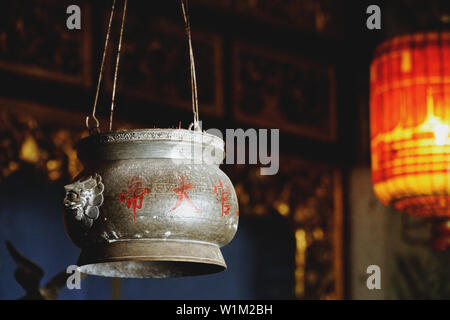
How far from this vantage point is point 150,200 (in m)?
2.07

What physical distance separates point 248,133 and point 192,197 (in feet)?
8.98

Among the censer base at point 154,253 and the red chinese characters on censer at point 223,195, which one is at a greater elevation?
the red chinese characters on censer at point 223,195

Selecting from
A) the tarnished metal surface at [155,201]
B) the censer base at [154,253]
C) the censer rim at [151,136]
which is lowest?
the censer base at [154,253]

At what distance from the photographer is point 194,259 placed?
6.81 ft

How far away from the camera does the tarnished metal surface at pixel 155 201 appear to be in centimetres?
207

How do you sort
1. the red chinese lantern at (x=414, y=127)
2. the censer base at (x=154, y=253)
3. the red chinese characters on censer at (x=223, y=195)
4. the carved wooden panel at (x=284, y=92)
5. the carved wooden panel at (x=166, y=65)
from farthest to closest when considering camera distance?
the carved wooden panel at (x=284, y=92) < the carved wooden panel at (x=166, y=65) < the red chinese lantern at (x=414, y=127) < the red chinese characters on censer at (x=223, y=195) < the censer base at (x=154, y=253)

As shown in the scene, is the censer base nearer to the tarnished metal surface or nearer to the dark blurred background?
the tarnished metal surface

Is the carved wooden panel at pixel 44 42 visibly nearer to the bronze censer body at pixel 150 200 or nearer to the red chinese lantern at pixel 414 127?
the red chinese lantern at pixel 414 127

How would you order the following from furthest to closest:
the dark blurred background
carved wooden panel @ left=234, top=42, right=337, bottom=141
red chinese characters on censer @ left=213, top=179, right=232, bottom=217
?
carved wooden panel @ left=234, top=42, right=337, bottom=141 → the dark blurred background → red chinese characters on censer @ left=213, top=179, right=232, bottom=217

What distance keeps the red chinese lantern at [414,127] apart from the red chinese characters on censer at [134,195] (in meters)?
1.72

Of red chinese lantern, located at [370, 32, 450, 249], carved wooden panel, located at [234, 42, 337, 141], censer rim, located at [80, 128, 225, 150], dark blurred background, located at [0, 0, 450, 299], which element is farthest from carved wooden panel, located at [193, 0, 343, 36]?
censer rim, located at [80, 128, 225, 150]

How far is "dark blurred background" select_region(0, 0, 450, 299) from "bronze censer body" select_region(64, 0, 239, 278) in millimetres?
1898

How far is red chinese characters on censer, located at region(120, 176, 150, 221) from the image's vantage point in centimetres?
207

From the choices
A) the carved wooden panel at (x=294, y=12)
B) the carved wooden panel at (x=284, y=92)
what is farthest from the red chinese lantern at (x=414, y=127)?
the carved wooden panel at (x=294, y=12)
